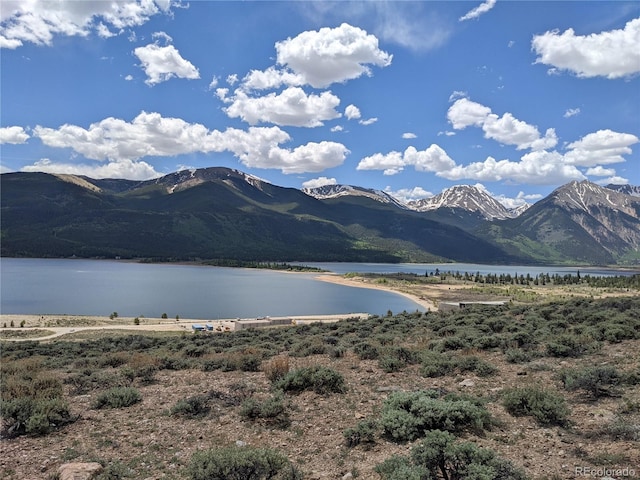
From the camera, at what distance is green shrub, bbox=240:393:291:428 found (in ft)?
33.4

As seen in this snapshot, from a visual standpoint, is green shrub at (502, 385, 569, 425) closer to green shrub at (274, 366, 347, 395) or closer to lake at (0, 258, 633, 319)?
green shrub at (274, 366, 347, 395)

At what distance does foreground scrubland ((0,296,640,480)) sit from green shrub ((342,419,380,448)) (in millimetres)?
29

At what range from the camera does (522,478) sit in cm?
632

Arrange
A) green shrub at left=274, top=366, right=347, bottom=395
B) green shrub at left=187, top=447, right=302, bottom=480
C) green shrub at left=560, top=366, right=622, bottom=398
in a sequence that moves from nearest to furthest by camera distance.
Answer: green shrub at left=187, top=447, right=302, bottom=480
green shrub at left=560, top=366, right=622, bottom=398
green shrub at left=274, top=366, right=347, bottom=395

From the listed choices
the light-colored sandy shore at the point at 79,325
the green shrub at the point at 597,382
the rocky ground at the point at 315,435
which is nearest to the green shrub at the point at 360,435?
the rocky ground at the point at 315,435

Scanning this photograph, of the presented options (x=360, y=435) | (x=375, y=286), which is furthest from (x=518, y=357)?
(x=375, y=286)

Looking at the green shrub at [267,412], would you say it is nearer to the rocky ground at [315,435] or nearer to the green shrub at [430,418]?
the rocky ground at [315,435]

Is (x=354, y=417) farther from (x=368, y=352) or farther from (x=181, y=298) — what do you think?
(x=181, y=298)

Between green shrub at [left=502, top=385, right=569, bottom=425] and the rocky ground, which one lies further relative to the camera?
green shrub at [left=502, top=385, right=569, bottom=425]

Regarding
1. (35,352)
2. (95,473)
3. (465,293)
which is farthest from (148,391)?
(465,293)

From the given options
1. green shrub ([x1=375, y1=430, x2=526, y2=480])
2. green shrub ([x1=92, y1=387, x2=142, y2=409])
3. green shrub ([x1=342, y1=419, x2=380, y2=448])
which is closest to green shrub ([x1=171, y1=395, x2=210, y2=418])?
green shrub ([x1=92, y1=387, x2=142, y2=409])

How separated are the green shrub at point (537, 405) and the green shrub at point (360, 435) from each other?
3.57 metres

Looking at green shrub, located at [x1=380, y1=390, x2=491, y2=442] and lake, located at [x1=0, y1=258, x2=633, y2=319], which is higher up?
green shrub, located at [x1=380, y1=390, x2=491, y2=442]

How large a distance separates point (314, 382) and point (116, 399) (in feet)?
19.2
